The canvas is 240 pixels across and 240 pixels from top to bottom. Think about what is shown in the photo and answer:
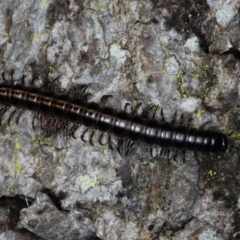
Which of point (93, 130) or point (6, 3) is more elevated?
point (6, 3)

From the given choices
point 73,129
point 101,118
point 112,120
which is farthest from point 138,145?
point 73,129

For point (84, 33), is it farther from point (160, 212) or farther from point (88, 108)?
point (160, 212)

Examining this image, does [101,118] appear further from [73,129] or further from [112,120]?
[73,129]

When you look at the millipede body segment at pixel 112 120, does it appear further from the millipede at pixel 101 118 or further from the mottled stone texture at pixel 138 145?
the mottled stone texture at pixel 138 145

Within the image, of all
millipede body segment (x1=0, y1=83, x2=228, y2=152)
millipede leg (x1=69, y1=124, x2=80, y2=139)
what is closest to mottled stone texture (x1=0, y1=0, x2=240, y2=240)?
millipede leg (x1=69, y1=124, x2=80, y2=139)

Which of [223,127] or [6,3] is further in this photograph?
[6,3]

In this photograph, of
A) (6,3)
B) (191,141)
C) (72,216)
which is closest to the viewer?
(191,141)

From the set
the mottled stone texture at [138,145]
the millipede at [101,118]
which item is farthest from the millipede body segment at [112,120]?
the mottled stone texture at [138,145]

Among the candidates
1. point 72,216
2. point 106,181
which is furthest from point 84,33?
point 72,216
